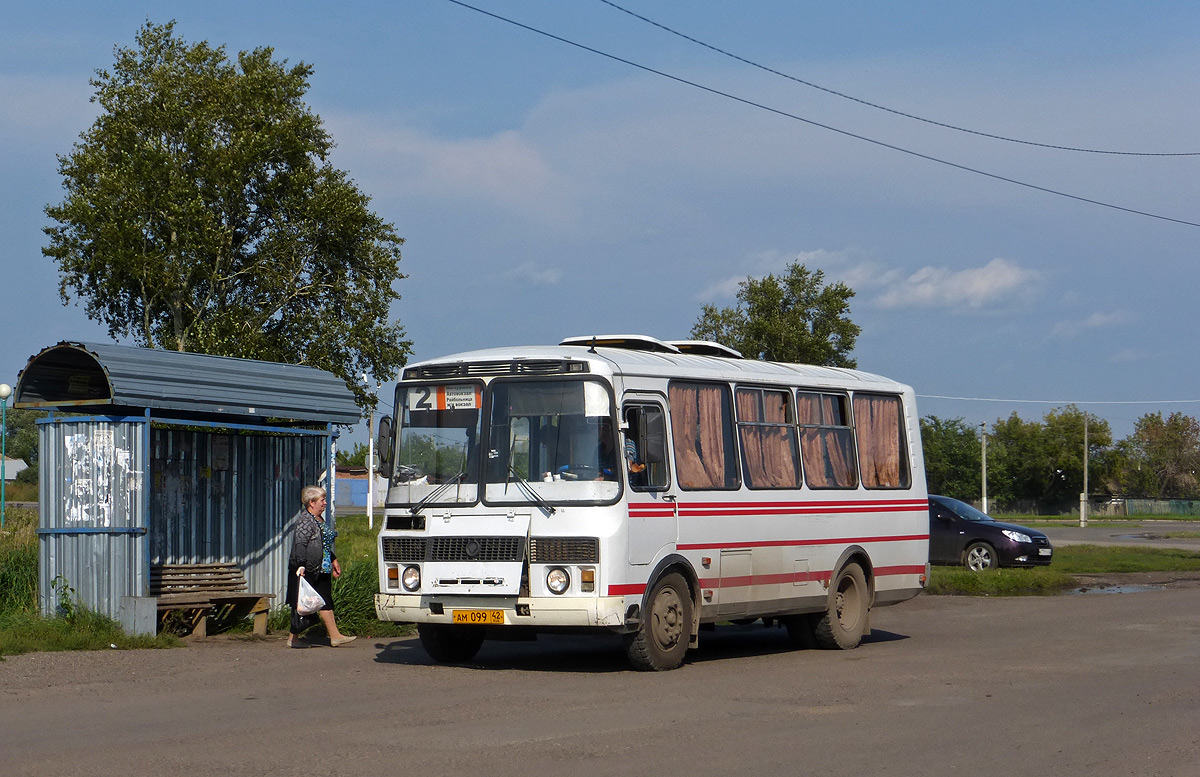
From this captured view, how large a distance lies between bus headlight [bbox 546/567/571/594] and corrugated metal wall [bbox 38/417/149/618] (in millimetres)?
4595

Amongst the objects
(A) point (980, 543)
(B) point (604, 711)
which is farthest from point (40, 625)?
(A) point (980, 543)

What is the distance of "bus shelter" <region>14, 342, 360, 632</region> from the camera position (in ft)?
45.6

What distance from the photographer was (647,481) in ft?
41.2

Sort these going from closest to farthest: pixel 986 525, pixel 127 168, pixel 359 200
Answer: pixel 986 525, pixel 127 168, pixel 359 200

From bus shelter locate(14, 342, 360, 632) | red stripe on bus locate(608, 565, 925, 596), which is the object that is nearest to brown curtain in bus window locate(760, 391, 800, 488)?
red stripe on bus locate(608, 565, 925, 596)

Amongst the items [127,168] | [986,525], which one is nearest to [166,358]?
[986,525]

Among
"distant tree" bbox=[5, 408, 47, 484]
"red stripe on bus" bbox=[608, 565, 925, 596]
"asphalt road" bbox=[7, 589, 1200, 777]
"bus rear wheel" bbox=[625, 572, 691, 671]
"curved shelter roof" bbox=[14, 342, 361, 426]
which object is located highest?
"distant tree" bbox=[5, 408, 47, 484]

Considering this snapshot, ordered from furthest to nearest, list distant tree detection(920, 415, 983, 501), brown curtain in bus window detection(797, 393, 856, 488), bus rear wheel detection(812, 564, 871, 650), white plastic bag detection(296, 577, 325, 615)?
distant tree detection(920, 415, 983, 501)
brown curtain in bus window detection(797, 393, 856, 488)
bus rear wheel detection(812, 564, 871, 650)
white plastic bag detection(296, 577, 325, 615)

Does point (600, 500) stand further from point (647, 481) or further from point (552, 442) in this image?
point (552, 442)

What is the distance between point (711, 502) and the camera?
1345 cm

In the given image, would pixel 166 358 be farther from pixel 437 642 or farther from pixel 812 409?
pixel 812 409

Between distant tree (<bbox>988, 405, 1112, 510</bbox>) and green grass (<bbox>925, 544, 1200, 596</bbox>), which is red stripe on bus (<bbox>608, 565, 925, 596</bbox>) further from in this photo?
distant tree (<bbox>988, 405, 1112, 510</bbox>)

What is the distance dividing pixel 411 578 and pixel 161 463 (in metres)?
4.09

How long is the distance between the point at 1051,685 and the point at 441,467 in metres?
5.75
